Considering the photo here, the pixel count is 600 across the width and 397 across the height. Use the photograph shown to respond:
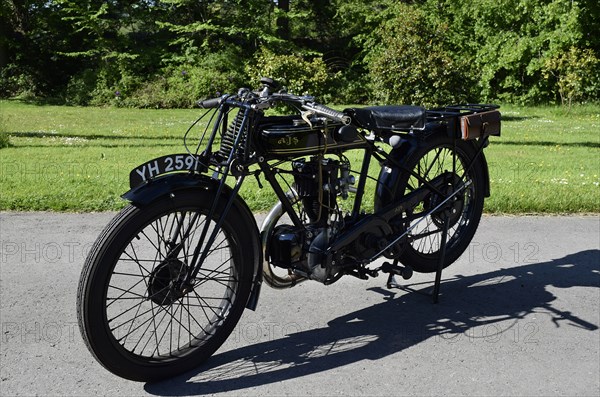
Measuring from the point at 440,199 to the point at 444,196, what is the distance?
0.04 metres

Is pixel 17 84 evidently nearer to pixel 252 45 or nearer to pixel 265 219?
pixel 252 45

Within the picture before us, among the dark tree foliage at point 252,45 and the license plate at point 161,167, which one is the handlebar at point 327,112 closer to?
the license plate at point 161,167

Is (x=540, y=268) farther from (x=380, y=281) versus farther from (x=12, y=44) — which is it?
(x=12, y=44)

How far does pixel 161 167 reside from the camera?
11.6 ft

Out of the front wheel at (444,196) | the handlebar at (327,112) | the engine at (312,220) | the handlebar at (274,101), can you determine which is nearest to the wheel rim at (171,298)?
the engine at (312,220)

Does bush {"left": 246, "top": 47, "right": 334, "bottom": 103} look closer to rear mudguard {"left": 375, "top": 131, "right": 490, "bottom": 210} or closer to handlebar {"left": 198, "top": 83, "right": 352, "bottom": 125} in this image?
rear mudguard {"left": 375, "top": 131, "right": 490, "bottom": 210}

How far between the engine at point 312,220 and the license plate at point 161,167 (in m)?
0.69

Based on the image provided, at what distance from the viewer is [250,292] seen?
3924 mm

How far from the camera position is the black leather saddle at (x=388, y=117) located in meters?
4.28

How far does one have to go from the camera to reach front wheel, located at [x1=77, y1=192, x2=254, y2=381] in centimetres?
335

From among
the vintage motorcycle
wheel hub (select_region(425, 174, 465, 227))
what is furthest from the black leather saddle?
wheel hub (select_region(425, 174, 465, 227))

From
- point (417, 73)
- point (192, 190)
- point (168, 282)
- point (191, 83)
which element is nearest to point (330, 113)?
point (192, 190)

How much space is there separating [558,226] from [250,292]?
3.63m

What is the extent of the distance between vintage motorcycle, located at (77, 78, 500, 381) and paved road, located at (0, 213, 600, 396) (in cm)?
21
